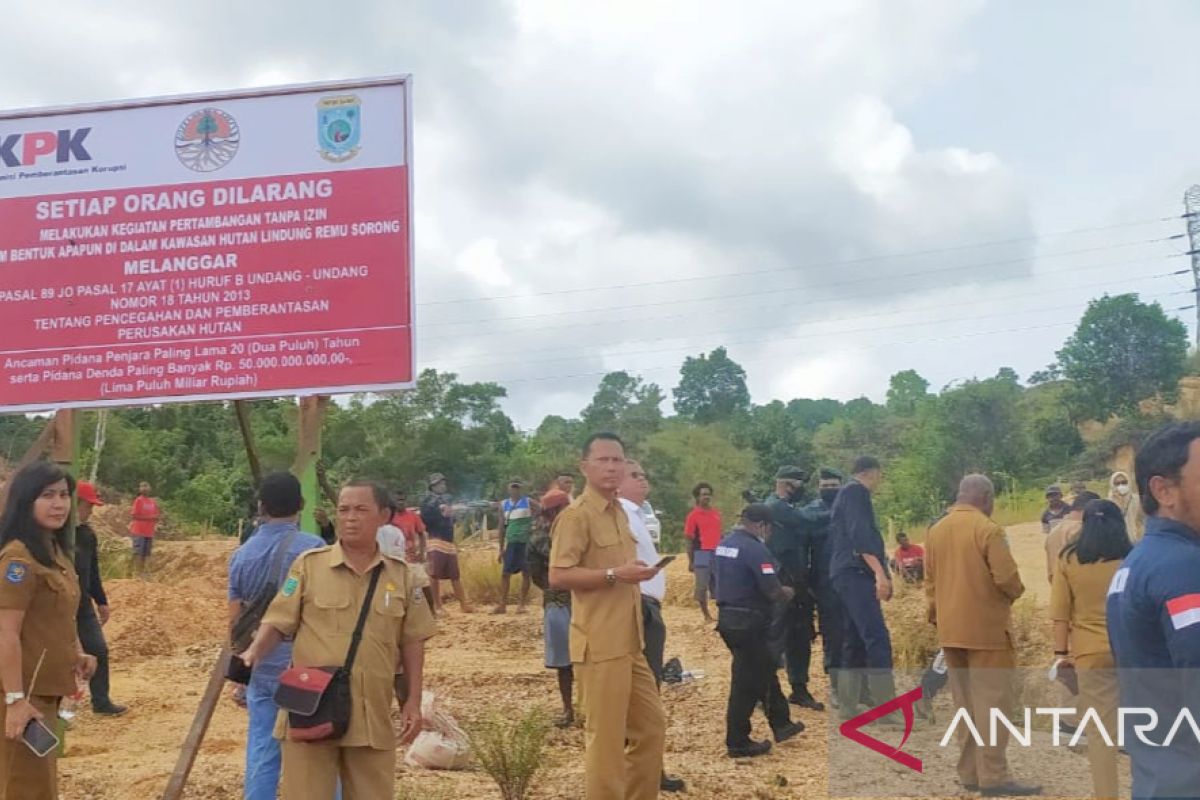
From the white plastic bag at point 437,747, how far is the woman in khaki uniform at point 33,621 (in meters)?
2.39

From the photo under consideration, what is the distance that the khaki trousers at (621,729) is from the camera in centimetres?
445

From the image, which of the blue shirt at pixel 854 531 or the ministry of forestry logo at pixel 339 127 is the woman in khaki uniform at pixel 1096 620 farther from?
the ministry of forestry logo at pixel 339 127

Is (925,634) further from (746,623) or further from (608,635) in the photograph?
(608,635)

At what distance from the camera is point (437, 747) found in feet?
20.6

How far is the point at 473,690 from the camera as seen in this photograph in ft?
30.7

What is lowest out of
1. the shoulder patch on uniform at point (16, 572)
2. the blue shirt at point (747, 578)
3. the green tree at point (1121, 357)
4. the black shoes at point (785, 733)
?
the black shoes at point (785, 733)

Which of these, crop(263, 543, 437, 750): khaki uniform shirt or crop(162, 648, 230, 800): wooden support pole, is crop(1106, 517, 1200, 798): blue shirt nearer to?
crop(263, 543, 437, 750): khaki uniform shirt

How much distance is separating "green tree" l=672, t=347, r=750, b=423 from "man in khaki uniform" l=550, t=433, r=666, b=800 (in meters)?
74.5

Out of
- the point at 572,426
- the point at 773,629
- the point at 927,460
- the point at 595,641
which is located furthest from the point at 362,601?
the point at 572,426

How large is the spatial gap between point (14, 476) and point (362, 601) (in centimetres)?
161

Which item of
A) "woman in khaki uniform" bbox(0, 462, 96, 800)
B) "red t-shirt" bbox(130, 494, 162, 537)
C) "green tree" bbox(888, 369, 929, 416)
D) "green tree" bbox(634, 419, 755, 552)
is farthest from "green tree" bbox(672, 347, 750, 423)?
"woman in khaki uniform" bbox(0, 462, 96, 800)

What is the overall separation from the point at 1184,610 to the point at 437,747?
15.8 feet

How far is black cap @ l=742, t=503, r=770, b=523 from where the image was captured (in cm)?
700

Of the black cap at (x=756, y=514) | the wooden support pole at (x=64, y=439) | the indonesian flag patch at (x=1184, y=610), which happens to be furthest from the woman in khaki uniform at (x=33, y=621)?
the black cap at (x=756, y=514)
